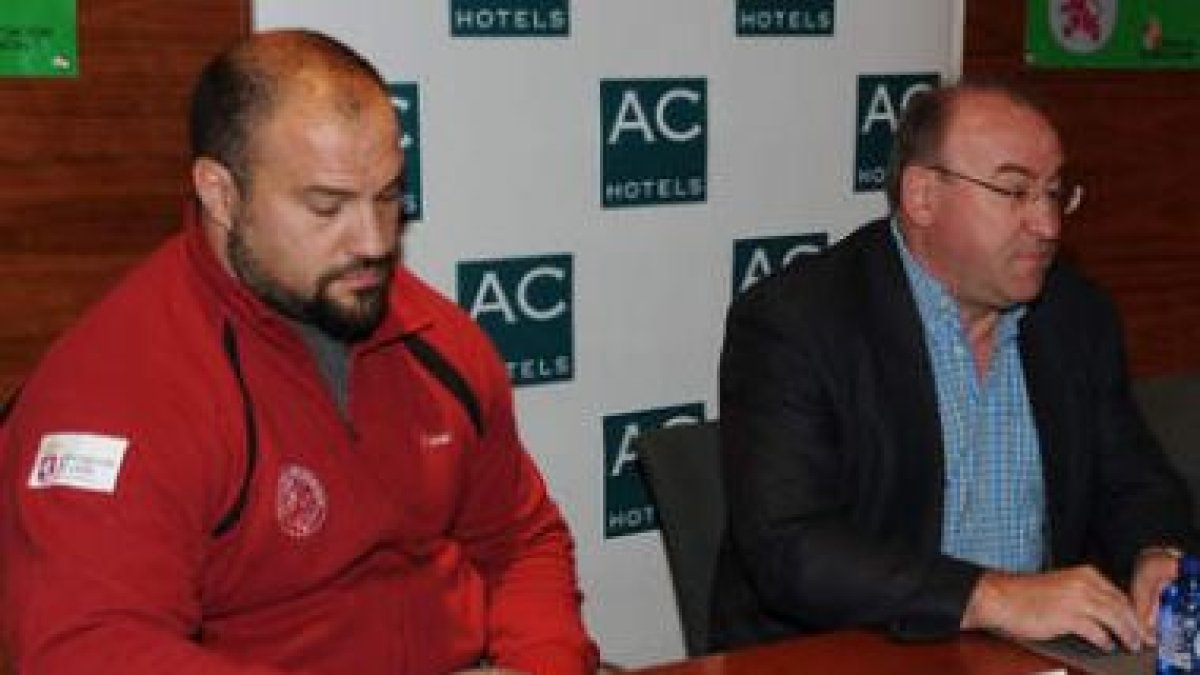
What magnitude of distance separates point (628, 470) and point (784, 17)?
97 cm

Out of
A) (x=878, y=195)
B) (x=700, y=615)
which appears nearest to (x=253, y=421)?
(x=700, y=615)

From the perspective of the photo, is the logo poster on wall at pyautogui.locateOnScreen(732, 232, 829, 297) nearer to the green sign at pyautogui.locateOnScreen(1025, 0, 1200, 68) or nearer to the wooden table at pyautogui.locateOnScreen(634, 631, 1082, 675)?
the green sign at pyautogui.locateOnScreen(1025, 0, 1200, 68)

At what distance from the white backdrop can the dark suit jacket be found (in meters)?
0.60

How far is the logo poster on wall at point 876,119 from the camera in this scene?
129 inches

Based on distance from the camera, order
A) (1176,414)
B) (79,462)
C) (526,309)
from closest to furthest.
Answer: (79,462) → (1176,414) → (526,309)

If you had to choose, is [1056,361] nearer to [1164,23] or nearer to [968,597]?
[968,597]

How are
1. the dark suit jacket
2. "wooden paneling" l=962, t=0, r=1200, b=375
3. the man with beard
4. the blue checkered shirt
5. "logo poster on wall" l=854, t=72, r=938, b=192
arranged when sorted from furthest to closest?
"wooden paneling" l=962, t=0, r=1200, b=375, "logo poster on wall" l=854, t=72, r=938, b=192, the blue checkered shirt, the dark suit jacket, the man with beard

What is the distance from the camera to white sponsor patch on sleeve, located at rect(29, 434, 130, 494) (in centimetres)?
168

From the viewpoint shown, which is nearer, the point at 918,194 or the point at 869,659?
the point at 869,659

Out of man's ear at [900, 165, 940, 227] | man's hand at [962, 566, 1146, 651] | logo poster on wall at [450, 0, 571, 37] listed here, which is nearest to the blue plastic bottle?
man's hand at [962, 566, 1146, 651]

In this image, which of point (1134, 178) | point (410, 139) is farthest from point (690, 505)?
point (1134, 178)

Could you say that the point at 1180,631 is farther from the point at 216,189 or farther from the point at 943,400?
the point at 216,189

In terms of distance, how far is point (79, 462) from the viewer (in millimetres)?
1694

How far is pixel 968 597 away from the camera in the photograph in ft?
6.41
